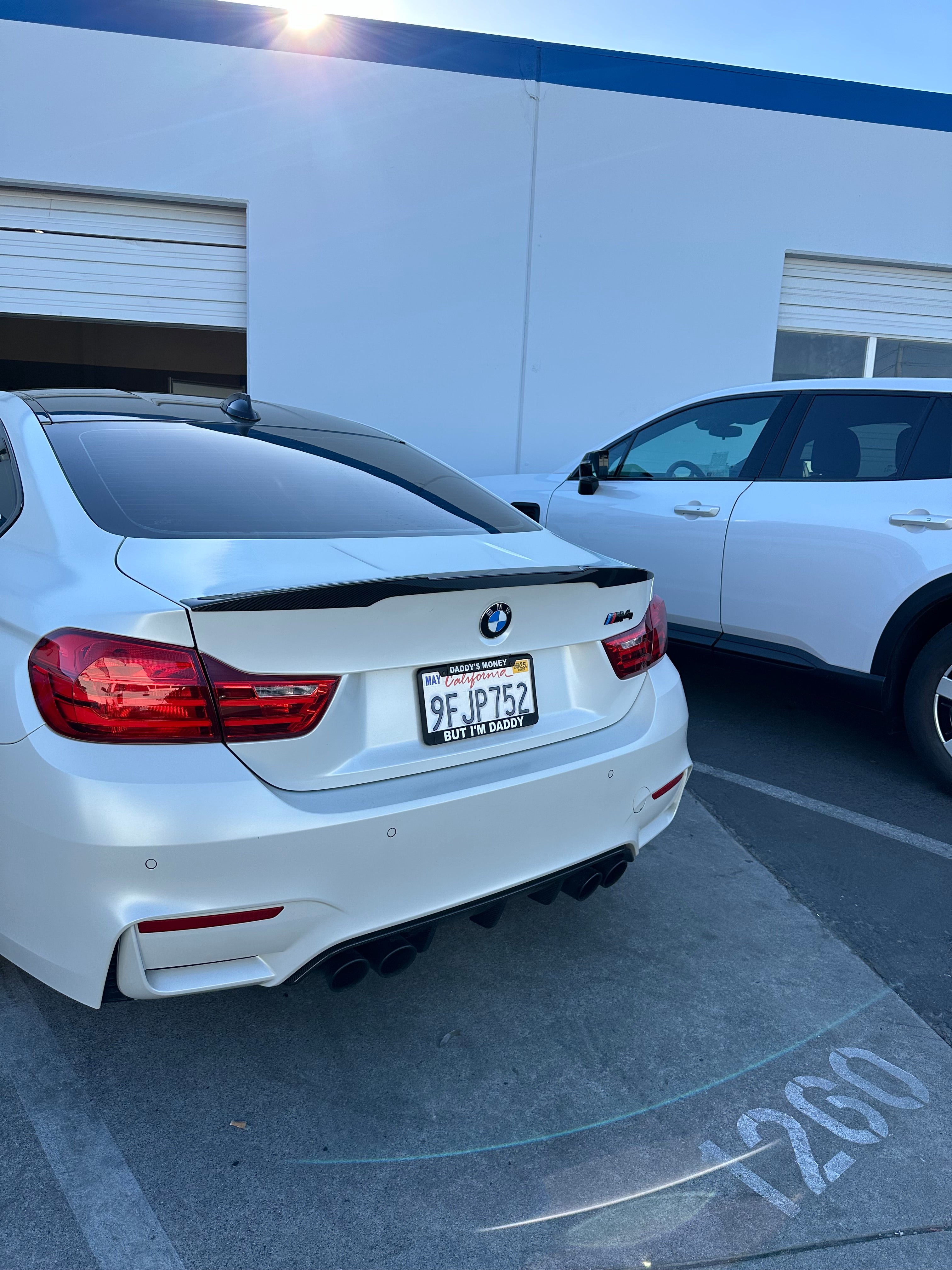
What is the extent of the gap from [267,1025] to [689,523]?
3.39 m

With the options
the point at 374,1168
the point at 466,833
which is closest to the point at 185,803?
the point at 466,833

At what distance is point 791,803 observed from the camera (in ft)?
13.0

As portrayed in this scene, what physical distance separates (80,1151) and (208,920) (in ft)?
Result: 2.18

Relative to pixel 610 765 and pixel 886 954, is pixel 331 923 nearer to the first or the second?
pixel 610 765

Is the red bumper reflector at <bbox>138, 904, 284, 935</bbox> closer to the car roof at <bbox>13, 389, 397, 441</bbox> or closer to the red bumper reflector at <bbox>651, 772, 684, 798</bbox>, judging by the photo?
the red bumper reflector at <bbox>651, 772, 684, 798</bbox>

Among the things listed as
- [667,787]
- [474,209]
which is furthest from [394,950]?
[474,209]

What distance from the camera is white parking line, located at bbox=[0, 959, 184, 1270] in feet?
5.72

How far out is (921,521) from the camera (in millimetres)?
3924

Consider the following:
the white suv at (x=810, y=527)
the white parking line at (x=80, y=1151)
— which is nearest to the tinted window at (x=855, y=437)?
the white suv at (x=810, y=527)

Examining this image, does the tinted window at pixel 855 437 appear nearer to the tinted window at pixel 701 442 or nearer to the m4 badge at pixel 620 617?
the tinted window at pixel 701 442

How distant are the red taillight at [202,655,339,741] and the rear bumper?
72 millimetres

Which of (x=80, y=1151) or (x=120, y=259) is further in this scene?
(x=120, y=259)

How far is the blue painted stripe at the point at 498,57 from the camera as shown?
7.22m

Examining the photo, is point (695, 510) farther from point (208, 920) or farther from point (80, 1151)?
point (80, 1151)
